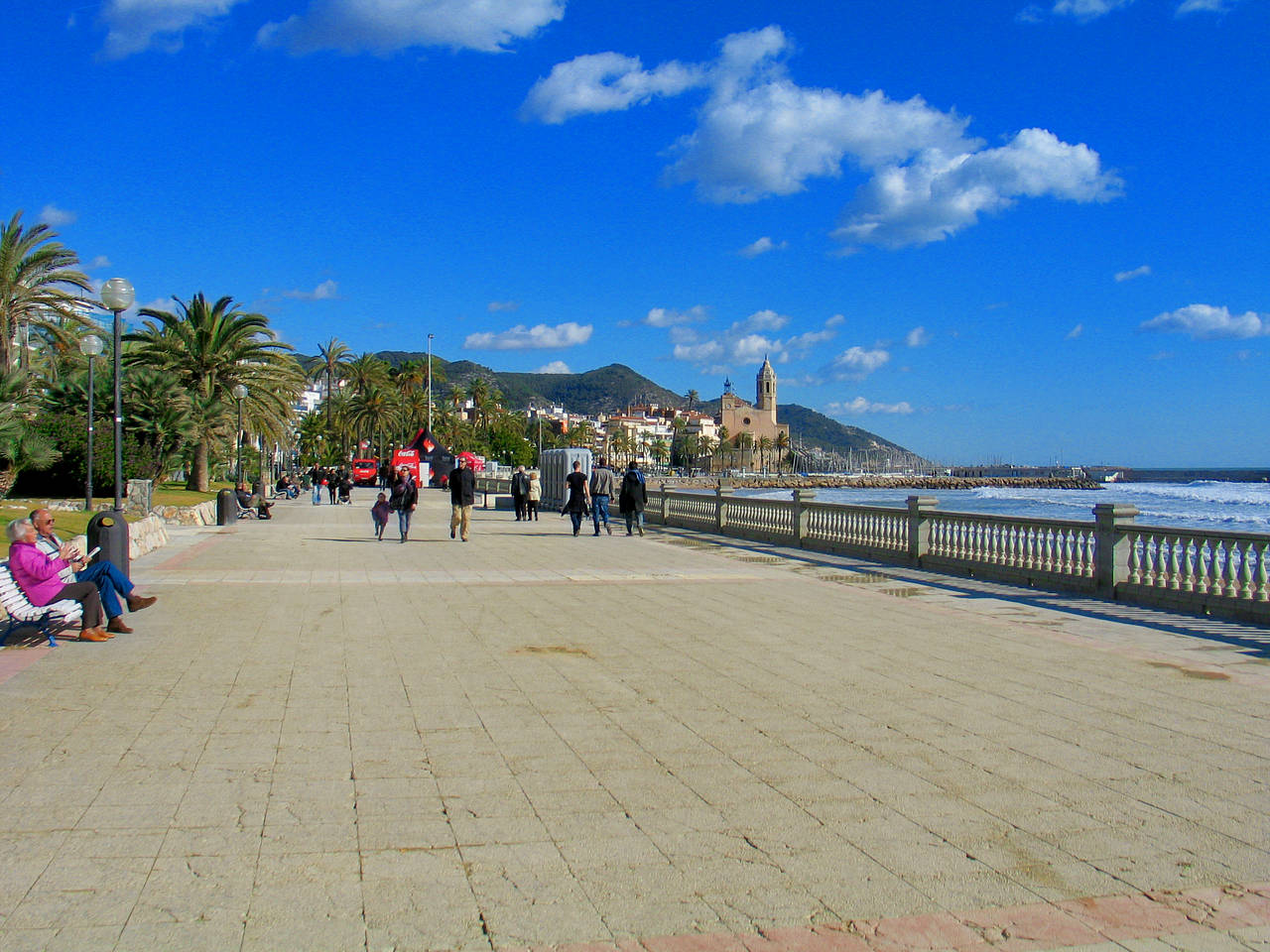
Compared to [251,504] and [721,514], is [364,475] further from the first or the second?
[721,514]

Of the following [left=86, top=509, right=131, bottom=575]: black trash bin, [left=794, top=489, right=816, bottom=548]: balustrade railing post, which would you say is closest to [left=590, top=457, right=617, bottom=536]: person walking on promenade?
[left=794, top=489, right=816, bottom=548]: balustrade railing post

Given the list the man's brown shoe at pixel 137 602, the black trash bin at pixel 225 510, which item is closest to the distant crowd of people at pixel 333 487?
the black trash bin at pixel 225 510

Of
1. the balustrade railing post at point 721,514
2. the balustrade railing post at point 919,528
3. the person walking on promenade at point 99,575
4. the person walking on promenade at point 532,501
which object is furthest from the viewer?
the person walking on promenade at point 532,501

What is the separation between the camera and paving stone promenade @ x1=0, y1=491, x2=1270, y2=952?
3.70 meters

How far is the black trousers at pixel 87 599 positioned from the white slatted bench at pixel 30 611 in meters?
0.07

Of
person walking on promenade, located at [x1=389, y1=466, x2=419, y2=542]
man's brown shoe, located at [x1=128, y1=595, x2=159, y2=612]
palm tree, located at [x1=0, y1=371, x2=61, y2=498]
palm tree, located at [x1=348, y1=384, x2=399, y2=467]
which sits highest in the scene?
palm tree, located at [x1=348, y1=384, x2=399, y2=467]

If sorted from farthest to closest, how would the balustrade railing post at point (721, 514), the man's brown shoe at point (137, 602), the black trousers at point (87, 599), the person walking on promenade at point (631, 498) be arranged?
1. the balustrade railing post at point (721, 514)
2. the person walking on promenade at point (631, 498)
3. the man's brown shoe at point (137, 602)
4. the black trousers at point (87, 599)

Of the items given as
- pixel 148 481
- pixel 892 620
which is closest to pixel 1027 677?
pixel 892 620

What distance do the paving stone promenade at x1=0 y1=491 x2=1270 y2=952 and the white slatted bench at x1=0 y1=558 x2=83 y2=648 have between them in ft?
0.79

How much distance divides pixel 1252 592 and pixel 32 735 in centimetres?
1135

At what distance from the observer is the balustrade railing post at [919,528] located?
17.4m

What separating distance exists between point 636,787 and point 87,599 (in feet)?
20.9

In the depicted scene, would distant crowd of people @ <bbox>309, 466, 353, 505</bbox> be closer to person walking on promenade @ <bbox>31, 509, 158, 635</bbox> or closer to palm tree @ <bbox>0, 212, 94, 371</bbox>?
palm tree @ <bbox>0, 212, 94, 371</bbox>

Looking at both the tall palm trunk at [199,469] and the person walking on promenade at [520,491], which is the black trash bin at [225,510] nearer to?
the person walking on promenade at [520,491]
